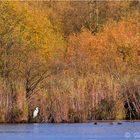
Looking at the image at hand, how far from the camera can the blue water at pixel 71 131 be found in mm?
18719

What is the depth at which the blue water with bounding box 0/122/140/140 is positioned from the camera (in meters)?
18.7

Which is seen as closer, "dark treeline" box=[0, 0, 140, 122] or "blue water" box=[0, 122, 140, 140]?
"blue water" box=[0, 122, 140, 140]

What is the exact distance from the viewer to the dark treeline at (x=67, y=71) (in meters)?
25.4

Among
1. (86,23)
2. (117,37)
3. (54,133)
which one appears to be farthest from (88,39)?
(54,133)

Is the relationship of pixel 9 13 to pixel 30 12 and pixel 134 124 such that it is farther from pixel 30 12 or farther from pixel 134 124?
pixel 134 124

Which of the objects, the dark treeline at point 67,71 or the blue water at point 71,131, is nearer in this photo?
the blue water at point 71,131

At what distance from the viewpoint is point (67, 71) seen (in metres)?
30.2

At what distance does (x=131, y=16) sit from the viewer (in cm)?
5759

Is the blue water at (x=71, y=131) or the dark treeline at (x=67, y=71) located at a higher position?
the dark treeline at (x=67, y=71)

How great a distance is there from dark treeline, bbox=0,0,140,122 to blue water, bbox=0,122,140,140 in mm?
1594

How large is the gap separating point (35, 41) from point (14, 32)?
848 cm

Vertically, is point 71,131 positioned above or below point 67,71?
below

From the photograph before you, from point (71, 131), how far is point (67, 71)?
963 centimetres

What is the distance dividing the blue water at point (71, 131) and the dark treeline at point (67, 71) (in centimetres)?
159
